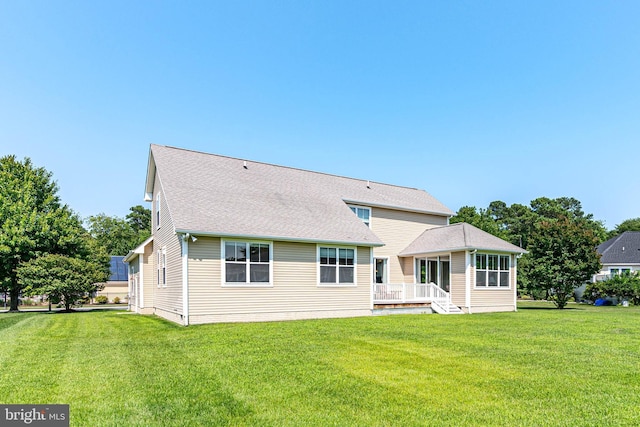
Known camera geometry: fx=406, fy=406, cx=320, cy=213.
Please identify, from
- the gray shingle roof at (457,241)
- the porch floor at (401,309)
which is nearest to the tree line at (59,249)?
the gray shingle roof at (457,241)

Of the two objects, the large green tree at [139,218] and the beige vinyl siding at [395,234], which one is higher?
the large green tree at [139,218]

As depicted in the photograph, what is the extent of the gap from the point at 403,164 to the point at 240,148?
1088 centimetres

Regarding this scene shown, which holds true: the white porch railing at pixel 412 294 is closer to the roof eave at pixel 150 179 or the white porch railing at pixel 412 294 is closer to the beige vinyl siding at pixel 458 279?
the beige vinyl siding at pixel 458 279

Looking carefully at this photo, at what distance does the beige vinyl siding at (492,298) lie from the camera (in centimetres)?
1847

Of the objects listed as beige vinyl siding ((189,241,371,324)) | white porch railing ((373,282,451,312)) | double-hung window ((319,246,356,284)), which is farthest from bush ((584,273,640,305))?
double-hung window ((319,246,356,284))

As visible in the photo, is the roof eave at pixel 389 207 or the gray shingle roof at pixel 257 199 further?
the roof eave at pixel 389 207

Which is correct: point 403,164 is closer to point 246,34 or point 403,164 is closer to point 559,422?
point 246,34

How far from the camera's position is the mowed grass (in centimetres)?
463

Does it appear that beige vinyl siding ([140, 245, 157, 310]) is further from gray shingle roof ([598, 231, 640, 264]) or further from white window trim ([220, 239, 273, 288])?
gray shingle roof ([598, 231, 640, 264])

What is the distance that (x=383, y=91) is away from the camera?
21219 millimetres

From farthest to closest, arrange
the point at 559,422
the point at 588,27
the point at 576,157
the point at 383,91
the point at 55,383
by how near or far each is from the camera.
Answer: the point at 576,157 → the point at 383,91 → the point at 588,27 → the point at 55,383 → the point at 559,422

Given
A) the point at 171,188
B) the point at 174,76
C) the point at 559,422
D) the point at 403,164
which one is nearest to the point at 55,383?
the point at 559,422

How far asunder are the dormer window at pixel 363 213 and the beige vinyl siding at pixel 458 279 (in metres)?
4.42

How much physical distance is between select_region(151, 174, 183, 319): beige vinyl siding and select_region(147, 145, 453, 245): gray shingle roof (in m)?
1.13
